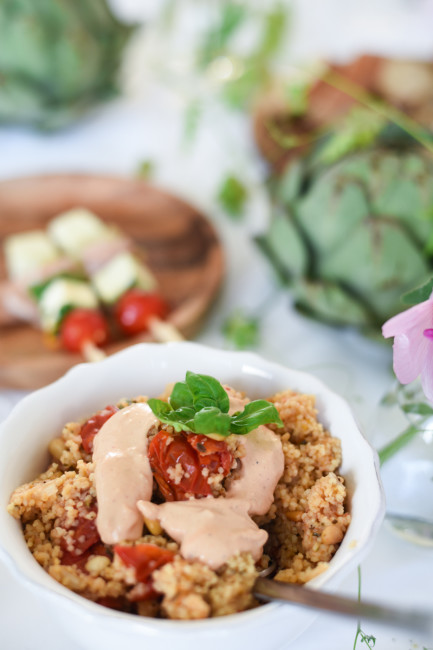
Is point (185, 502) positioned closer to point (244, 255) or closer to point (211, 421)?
point (211, 421)

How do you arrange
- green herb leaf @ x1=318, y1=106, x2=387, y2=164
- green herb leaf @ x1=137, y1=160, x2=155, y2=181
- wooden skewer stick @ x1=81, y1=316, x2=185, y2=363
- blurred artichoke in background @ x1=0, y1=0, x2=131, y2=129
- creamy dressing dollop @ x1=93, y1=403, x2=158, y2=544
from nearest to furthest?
1. creamy dressing dollop @ x1=93, y1=403, x2=158, y2=544
2. wooden skewer stick @ x1=81, y1=316, x2=185, y2=363
3. green herb leaf @ x1=318, y1=106, x2=387, y2=164
4. blurred artichoke in background @ x1=0, y1=0, x2=131, y2=129
5. green herb leaf @ x1=137, y1=160, x2=155, y2=181

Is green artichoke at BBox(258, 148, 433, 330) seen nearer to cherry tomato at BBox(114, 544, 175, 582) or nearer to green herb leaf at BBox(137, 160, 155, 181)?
green herb leaf at BBox(137, 160, 155, 181)

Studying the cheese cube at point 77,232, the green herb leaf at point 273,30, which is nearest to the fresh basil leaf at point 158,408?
the cheese cube at point 77,232

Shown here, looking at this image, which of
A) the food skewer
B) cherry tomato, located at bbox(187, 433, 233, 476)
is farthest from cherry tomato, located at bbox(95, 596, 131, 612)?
the food skewer

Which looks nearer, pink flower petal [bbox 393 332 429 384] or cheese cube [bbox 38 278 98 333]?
pink flower petal [bbox 393 332 429 384]

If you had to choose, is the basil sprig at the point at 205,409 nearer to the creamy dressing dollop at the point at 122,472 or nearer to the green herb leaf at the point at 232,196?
the creamy dressing dollop at the point at 122,472

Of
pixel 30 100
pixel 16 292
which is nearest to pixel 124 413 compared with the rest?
pixel 16 292
